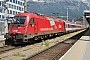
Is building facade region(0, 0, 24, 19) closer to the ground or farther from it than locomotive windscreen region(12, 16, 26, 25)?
farther from it

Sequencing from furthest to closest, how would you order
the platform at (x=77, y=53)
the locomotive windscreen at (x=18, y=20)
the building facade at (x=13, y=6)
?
1. the building facade at (x=13, y=6)
2. the locomotive windscreen at (x=18, y=20)
3. the platform at (x=77, y=53)

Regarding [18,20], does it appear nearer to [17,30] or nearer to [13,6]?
[17,30]

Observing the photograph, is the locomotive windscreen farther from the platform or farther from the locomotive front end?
the platform

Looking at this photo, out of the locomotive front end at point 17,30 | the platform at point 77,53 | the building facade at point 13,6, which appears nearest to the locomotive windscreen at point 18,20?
the locomotive front end at point 17,30

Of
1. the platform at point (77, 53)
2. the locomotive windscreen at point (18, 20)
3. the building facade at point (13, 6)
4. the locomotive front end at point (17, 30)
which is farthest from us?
the building facade at point (13, 6)

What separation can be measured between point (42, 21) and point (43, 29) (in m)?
1.05

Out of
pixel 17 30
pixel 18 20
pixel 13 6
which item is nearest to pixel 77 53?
pixel 17 30

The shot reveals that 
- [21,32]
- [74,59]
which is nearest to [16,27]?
[21,32]

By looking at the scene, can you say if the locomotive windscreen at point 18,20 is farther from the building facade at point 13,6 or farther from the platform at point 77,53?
the building facade at point 13,6

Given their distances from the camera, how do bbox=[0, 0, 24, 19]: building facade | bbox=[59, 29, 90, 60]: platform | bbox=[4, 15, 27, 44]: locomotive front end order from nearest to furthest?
bbox=[59, 29, 90, 60]: platform → bbox=[4, 15, 27, 44]: locomotive front end → bbox=[0, 0, 24, 19]: building facade

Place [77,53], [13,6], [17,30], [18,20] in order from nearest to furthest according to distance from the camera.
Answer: [77,53]
[17,30]
[18,20]
[13,6]

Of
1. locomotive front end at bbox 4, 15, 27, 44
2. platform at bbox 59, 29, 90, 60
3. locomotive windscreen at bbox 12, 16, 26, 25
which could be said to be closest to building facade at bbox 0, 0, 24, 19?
locomotive windscreen at bbox 12, 16, 26, 25

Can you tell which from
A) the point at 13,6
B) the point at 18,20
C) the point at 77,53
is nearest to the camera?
the point at 77,53

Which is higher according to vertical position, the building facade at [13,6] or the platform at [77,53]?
the building facade at [13,6]
